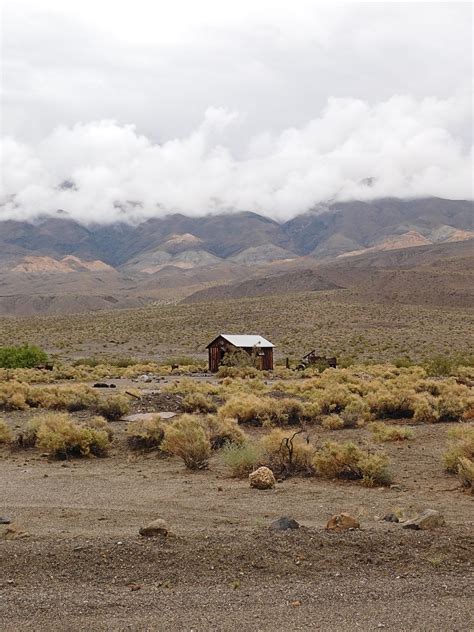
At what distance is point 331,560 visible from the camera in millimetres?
7859

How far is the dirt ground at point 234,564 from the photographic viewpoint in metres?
6.55

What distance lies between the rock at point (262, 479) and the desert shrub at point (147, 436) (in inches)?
181

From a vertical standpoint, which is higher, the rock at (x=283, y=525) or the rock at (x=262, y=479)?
the rock at (x=283, y=525)

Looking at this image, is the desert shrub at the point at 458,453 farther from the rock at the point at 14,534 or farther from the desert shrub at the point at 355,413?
the rock at the point at 14,534

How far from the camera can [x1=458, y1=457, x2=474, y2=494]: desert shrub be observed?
1177 cm

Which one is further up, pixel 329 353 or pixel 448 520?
pixel 448 520

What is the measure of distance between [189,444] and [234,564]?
22.9ft

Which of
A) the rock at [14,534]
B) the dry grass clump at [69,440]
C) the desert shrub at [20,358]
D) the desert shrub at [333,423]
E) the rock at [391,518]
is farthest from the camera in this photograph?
the desert shrub at [20,358]

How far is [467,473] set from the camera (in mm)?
11828

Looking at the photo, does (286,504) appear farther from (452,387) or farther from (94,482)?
(452,387)

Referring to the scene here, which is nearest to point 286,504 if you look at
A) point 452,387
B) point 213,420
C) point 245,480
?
point 245,480

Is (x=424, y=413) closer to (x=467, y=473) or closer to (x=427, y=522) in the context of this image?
(x=467, y=473)

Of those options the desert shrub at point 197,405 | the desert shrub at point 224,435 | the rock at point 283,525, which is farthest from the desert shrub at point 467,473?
the desert shrub at point 197,405

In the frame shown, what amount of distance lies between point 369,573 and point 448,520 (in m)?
2.73
